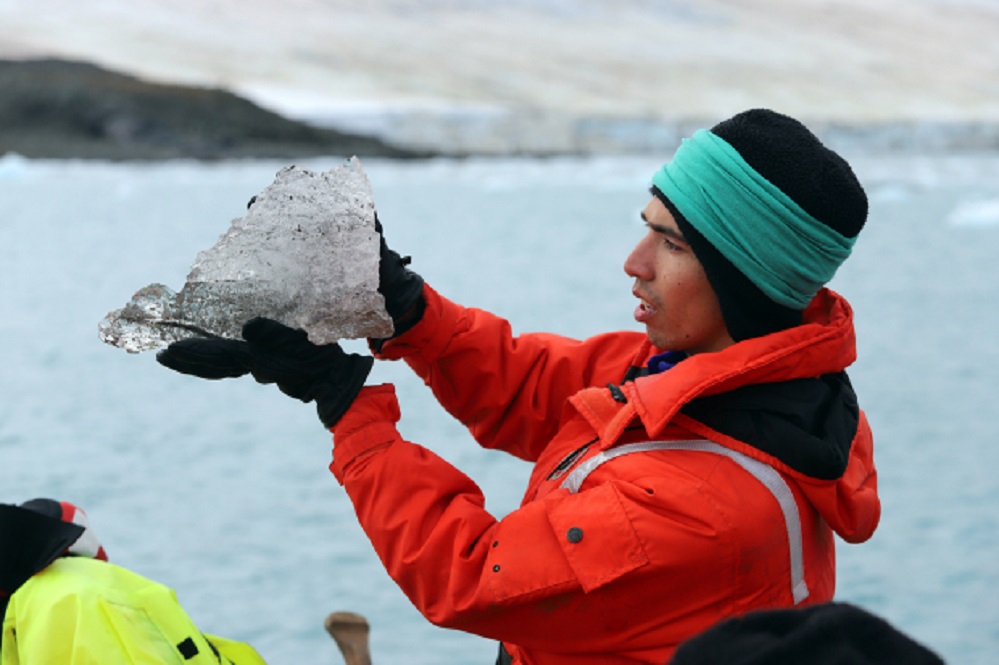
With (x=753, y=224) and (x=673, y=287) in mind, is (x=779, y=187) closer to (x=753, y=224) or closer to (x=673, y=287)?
(x=753, y=224)

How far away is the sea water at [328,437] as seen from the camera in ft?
11.9

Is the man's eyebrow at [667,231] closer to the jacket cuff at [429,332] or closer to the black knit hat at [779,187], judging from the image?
the black knit hat at [779,187]

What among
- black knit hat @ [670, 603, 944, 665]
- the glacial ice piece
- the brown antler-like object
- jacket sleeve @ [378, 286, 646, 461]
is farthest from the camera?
the brown antler-like object

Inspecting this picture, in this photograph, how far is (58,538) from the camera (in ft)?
5.45

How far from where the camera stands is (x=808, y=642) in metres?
0.71

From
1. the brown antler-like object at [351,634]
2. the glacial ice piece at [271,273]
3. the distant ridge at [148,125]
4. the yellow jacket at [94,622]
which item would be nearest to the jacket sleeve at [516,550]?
the glacial ice piece at [271,273]

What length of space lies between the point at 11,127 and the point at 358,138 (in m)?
11.8

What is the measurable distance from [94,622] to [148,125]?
40.2m

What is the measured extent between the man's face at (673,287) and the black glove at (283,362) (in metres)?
0.31

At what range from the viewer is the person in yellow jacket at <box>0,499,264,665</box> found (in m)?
1.57

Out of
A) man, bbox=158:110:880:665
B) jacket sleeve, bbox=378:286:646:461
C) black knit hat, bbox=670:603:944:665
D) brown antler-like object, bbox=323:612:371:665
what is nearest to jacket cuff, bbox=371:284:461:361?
jacket sleeve, bbox=378:286:646:461

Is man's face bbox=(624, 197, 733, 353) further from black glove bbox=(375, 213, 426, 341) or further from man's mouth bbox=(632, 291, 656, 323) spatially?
black glove bbox=(375, 213, 426, 341)

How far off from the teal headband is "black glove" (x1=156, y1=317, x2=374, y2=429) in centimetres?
39

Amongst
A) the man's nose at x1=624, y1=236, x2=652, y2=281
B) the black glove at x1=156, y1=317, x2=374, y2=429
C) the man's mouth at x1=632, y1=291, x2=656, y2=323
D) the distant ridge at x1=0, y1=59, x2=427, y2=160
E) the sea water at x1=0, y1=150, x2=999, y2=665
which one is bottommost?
the sea water at x1=0, y1=150, x2=999, y2=665
